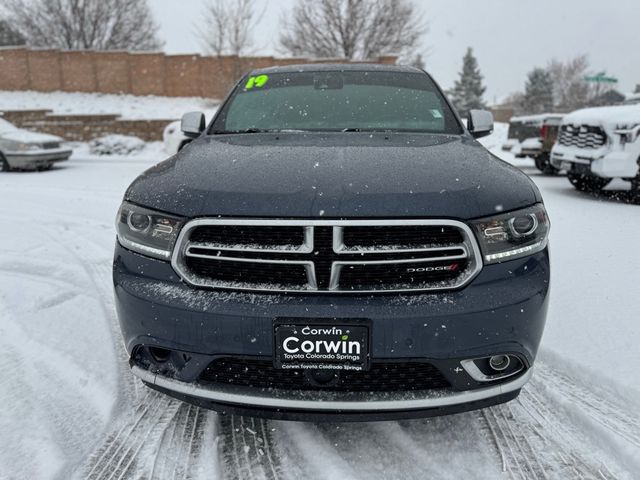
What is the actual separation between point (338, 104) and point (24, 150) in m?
10.9

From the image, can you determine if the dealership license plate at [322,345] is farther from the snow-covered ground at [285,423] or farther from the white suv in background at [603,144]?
the white suv in background at [603,144]

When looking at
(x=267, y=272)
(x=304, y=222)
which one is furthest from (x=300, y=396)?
(x=304, y=222)

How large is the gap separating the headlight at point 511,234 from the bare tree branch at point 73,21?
37760 millimetres

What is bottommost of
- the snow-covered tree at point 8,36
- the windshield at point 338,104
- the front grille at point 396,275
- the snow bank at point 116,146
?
the snow bank at point 116,146

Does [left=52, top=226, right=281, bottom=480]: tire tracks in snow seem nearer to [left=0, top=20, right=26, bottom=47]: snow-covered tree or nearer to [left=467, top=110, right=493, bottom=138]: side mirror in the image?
[left=467, top=110, right=493, bottom=138]: side mirror

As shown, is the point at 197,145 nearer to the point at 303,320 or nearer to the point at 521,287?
the point at 303,320

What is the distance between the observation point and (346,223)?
1.83 meters

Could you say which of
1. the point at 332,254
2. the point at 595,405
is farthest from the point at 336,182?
the point at 595,405

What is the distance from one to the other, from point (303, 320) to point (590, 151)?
745cm

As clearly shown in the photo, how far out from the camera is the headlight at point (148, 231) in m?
2.00

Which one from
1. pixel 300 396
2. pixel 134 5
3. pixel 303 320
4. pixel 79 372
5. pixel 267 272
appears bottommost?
pixel 79 372

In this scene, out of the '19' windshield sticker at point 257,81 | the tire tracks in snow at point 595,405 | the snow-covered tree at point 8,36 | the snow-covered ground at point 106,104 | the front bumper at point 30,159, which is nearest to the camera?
the tire tracks in snow at point 595,405

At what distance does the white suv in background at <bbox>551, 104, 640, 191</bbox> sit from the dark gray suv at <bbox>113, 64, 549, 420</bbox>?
640 cm

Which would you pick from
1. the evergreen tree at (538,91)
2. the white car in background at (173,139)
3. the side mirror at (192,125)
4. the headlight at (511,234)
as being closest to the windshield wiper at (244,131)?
the side mirror at (192,125)
